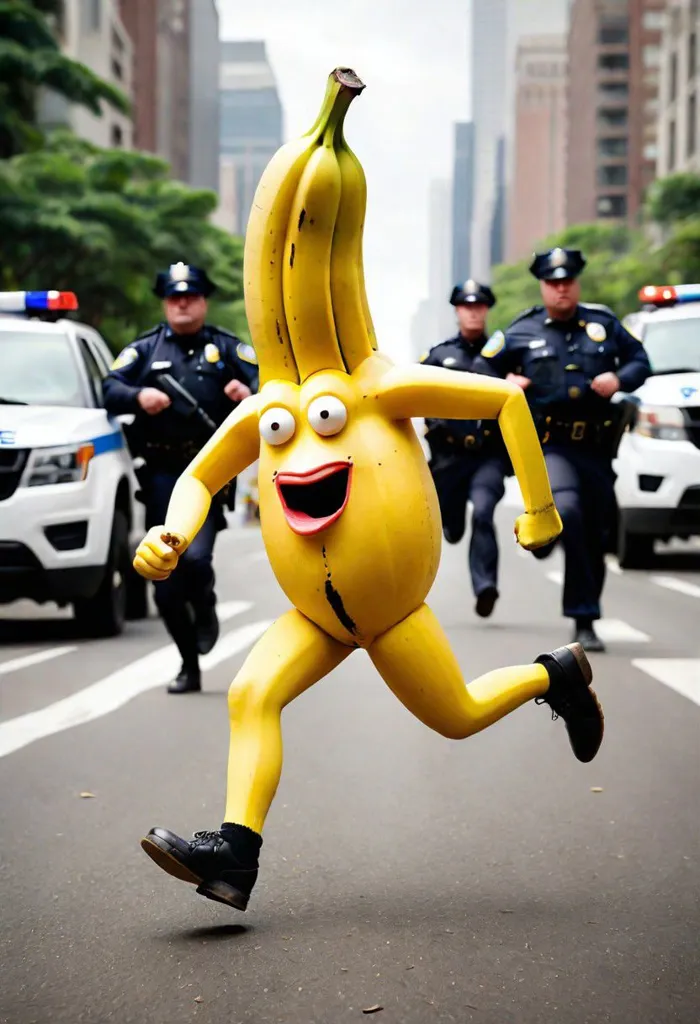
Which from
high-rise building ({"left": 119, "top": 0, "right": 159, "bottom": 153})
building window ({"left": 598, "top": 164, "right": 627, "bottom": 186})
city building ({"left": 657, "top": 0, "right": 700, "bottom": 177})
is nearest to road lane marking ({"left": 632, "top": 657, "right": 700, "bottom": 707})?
city building ({"left": 657, "top": 0, "right": 700, "bottom": 177})

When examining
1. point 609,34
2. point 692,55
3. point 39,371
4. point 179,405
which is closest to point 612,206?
point 609,34

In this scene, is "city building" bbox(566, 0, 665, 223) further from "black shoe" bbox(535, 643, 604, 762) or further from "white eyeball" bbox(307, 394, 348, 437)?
"white eyeball" bbox(307, 394, 348, 437)

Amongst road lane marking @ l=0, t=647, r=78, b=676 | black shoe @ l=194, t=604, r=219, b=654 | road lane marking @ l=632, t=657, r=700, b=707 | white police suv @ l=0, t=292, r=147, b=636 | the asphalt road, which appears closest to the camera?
the asphalt road

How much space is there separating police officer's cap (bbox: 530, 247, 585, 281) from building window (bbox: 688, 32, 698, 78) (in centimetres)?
6569

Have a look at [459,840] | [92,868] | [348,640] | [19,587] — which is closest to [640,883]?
[459,840]

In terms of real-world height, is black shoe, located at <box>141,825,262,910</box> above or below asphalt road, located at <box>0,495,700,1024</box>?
above

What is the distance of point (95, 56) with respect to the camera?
7644 cm

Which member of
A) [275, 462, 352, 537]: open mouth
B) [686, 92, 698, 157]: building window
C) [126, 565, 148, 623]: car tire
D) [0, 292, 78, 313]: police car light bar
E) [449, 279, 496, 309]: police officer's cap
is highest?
[686, 92, 698, 157]: building window

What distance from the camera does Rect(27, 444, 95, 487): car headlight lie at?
33.8ft

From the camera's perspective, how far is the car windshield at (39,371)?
10.9 meters

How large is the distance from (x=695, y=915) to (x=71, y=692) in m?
4.77

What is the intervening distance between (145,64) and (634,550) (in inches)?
4255

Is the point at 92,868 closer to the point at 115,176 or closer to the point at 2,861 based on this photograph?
the point at 2,861

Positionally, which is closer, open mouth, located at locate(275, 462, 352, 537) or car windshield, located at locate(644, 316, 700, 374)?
open mouth, located at locate(275, 462, 352, 537)
